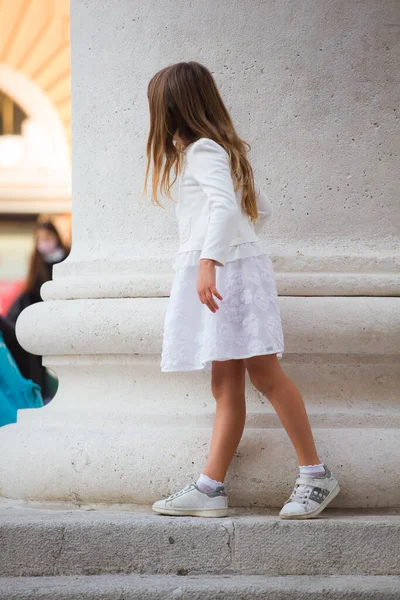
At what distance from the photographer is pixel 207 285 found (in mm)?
2873

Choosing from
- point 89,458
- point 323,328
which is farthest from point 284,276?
point 89,458

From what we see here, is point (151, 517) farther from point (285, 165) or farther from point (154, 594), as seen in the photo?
point (285, 165)

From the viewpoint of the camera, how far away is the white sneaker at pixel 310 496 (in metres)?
2.89

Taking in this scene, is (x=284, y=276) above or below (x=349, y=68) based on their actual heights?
below

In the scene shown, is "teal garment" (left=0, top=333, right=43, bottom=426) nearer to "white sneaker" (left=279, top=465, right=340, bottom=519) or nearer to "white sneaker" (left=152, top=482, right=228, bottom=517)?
"white sneaker" (left=152, top=482, right=228, bottom=517)

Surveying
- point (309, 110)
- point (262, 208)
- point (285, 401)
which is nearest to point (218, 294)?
point (285, 401)

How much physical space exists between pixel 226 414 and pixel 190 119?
997 millimetres

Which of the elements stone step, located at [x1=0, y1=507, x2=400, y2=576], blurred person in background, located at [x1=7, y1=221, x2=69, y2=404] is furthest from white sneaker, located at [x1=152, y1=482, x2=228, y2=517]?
blurred person in background, located at [x1=7, y1=221, x2=69, y2=404]

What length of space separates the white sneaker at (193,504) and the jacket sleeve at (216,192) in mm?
744

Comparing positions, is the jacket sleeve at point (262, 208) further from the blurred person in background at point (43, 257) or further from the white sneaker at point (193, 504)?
the blurred person in background at point (43, 257)

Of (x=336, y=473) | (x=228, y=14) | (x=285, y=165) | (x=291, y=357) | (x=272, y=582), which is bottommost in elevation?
(x=272, y=582)

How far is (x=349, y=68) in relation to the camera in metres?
3.59

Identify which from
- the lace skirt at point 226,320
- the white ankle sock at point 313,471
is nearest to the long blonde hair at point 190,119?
the lace skirt at point 226,320

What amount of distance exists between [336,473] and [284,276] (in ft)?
2.44
